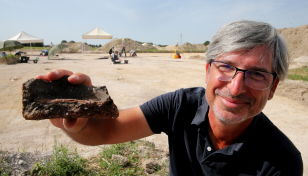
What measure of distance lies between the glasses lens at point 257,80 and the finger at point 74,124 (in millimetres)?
1411

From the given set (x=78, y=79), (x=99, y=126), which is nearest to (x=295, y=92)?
(x=99, y=126)

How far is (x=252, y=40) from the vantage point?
1.58m

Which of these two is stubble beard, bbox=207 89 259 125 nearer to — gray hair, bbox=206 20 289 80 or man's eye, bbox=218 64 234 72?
man's eye, bbox=218 64 234 72

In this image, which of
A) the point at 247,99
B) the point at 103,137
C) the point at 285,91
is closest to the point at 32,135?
the point at 103,137

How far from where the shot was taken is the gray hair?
5.21 ft

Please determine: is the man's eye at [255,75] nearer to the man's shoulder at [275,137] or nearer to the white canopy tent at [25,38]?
the man's shoulder at [275,137]

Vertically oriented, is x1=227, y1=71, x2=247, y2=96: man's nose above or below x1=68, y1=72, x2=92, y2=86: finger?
above

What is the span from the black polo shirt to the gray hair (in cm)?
50

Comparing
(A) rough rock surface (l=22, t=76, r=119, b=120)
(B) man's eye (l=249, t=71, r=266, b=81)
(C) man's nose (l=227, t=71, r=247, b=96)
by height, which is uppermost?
(B) man's eye (l=249, t=71, r=266, b=81)

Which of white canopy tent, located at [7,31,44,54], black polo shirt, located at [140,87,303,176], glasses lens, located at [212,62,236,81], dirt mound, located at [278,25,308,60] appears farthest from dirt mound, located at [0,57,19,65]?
dirt mound, located at [278,25,308,60]

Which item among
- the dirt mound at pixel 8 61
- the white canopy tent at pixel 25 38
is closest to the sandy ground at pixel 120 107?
the dirt mound at pixel 8 61

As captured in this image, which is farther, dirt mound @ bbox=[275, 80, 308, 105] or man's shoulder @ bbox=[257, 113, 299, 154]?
dirt mound @ bbox=[275, 80, 308, 105]

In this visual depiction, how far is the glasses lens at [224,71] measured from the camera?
1637mm

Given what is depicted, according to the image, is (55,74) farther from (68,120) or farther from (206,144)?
(206,144)
